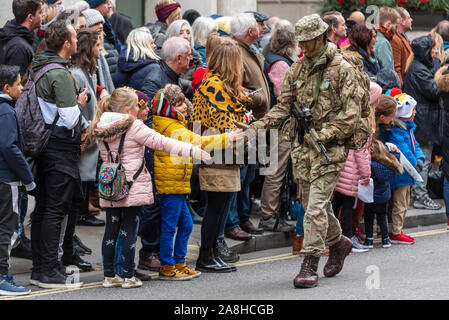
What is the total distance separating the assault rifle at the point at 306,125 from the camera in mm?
7734

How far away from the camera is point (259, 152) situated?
9.92 meters

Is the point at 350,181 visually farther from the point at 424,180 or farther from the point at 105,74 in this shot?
the point at 424,180

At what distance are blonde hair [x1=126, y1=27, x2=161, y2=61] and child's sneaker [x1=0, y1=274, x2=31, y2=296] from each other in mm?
2970

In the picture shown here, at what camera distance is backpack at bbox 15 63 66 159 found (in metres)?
7.65

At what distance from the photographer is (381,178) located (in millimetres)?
9883

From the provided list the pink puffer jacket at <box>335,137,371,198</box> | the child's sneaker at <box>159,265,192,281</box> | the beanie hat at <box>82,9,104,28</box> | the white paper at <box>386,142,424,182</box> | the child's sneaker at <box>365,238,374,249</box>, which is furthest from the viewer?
the white paper at <box>386,142,424,182</box>

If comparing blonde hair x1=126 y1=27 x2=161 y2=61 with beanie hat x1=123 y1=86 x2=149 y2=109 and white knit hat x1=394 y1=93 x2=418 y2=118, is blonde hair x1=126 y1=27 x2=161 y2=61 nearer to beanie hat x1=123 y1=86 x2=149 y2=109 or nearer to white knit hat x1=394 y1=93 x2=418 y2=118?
beanie hat x1=123 y1=86 x2=149 y2=109

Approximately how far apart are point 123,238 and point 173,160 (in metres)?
0.83

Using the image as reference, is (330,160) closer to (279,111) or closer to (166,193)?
(279,111)

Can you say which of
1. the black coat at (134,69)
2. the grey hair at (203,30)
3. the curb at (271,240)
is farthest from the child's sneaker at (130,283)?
the grey hair at (203,30)

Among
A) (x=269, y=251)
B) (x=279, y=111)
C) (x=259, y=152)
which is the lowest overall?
(x=269, y=251)

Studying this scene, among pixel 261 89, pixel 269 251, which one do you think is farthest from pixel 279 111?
pixel 269 251

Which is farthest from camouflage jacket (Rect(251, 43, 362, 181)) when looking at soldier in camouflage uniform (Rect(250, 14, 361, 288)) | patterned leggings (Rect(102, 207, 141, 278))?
patterned leggings (Rect(102, 207, 141, 278))

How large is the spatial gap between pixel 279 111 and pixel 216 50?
2.60ft
